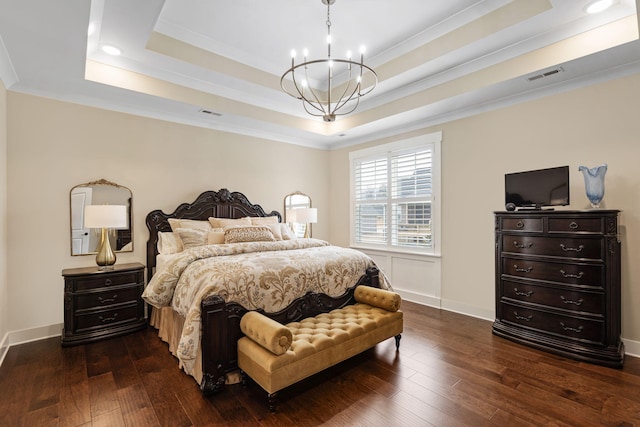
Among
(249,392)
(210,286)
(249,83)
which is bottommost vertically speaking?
(249,392)

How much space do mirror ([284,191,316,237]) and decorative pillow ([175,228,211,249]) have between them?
67.7 inches

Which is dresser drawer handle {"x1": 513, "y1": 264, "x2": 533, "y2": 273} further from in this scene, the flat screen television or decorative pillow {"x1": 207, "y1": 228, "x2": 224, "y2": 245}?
decorative pillow {"x1": 207, "y1": 228, "x2": 224, "y2": 245}

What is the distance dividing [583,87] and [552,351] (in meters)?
2.63

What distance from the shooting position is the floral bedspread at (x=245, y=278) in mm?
2336

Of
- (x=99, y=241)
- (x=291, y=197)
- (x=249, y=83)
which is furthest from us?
(x=291, y=197)

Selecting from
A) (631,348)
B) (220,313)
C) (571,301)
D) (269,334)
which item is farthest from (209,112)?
(631,348)

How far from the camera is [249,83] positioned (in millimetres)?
3873

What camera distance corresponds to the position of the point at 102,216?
3.19 m

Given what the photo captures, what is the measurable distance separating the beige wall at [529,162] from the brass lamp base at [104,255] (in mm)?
4131

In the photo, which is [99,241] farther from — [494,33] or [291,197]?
[494,33]

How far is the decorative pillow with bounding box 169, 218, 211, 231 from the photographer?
395cm

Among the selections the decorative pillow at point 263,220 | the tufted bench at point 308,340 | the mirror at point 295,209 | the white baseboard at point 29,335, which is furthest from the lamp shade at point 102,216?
the mirror at point 295,209

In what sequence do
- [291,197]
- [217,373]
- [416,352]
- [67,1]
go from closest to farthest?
[67,1] < [217,373] < [416,352] < [291,197]

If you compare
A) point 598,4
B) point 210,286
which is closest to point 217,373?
point 210,286
